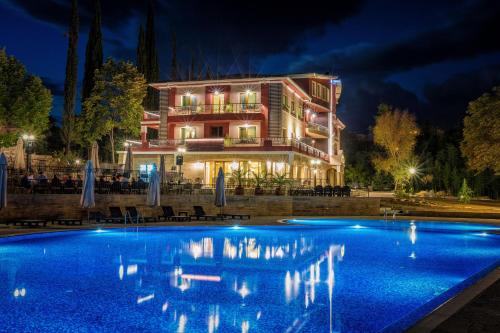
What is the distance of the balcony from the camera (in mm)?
48188

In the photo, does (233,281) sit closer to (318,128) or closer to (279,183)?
(279,183)

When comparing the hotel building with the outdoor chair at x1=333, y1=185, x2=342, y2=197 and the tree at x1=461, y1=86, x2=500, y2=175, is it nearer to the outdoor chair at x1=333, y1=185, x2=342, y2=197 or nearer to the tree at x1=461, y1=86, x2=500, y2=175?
the outdoor chair at x1=333, y1=185, x2=342, y2=197

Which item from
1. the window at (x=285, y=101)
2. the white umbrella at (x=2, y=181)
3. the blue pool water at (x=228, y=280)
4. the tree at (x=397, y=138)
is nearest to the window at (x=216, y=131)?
the window at (x=285, y=101)

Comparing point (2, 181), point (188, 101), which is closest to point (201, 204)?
point (2, 181)

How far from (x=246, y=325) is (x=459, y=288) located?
424 centimetres

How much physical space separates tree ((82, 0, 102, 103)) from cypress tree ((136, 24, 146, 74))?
5.24 meters

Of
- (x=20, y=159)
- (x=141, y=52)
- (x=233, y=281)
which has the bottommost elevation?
(x=233, y=281)

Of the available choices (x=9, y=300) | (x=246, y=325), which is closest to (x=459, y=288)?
(x=246, y=325)

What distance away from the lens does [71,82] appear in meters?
49.6

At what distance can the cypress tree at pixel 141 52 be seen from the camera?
187 feet

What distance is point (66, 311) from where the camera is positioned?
7492mm

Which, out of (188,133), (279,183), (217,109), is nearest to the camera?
(279,183)

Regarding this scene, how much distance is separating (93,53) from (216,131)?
20.5 m

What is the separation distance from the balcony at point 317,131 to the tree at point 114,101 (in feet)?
54.4
